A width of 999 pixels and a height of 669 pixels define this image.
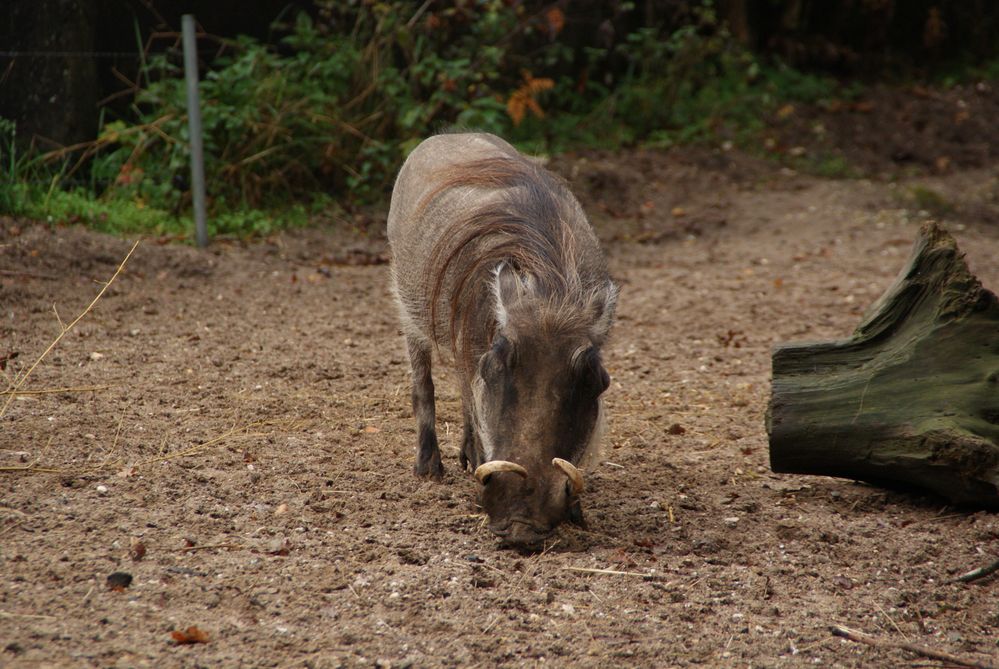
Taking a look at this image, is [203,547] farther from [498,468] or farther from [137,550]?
[498,468]

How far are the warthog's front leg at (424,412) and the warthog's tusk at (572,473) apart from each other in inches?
Result: 37.4

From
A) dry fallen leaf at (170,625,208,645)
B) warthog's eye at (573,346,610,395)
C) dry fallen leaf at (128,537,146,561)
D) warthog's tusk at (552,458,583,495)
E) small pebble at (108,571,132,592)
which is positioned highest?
warthog's eye at (573,346,610,395)

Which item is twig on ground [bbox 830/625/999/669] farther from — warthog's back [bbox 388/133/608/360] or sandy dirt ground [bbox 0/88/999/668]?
warthog's back [bbox 388/133/608/360]

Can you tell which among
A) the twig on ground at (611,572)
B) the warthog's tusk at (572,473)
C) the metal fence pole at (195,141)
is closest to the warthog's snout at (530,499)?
the warthog's tusk at (572,473)

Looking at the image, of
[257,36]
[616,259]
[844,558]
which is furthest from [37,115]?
[844,558]

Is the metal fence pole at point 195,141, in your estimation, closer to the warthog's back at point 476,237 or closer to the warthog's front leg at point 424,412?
the warthog's back at point 476,237

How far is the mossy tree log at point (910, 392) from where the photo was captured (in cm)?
336

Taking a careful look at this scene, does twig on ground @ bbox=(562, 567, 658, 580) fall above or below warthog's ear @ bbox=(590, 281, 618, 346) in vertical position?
below

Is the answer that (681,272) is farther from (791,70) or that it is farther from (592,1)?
(791,70)

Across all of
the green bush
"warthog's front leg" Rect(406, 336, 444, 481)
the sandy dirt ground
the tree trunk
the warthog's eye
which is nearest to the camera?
the sandy dirt ground

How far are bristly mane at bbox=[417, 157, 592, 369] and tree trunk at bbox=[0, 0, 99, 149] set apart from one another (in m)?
3.74

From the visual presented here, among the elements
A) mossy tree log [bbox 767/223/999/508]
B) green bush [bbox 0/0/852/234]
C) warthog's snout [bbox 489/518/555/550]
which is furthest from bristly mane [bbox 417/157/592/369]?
green bush [bbox 0/0/852/234]

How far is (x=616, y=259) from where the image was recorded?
755 cm

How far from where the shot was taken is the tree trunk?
6.41 meters
